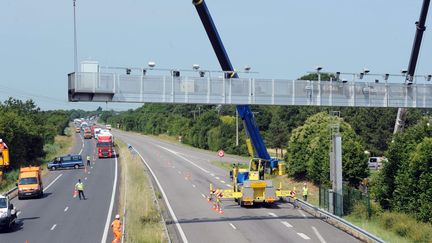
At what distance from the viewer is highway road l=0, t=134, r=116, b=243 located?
89.9ft

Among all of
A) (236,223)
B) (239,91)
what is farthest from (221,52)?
(236,223)

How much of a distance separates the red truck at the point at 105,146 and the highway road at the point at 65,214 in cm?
2466

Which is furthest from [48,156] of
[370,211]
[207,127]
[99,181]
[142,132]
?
[142,132]

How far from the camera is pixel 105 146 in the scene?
8362 cm

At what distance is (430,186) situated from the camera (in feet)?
99.1

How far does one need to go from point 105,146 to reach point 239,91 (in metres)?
54.5

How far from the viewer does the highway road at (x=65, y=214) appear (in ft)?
89.9

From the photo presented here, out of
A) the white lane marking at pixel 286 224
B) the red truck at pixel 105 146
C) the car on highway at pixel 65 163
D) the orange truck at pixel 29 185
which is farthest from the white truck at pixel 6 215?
the red truck at pixel 105 146

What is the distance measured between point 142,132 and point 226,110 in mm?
42142

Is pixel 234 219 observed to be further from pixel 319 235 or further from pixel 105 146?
pixel 105 146

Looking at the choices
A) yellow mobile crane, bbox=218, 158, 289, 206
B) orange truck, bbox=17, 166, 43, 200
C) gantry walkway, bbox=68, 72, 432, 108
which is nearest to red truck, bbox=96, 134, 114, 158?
orange truck, bbox=17, 166, 43, 200

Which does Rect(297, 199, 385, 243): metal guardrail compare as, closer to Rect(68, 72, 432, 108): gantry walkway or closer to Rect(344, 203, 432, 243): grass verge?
Rect(344, 203, 432, 243): grass verge

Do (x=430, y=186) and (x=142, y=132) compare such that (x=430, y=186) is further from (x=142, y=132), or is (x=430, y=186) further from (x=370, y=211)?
(x=142, y=132)

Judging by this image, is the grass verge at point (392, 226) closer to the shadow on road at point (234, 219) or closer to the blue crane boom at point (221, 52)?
the shadow on road at point (234, 219)
